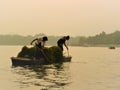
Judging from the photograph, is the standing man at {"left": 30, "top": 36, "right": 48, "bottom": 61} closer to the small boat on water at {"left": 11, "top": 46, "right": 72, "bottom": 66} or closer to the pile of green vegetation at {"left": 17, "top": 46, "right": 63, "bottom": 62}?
the pile of green vegetation at {"left": 17, "top": 46, "right": 63, "bottom": 62}

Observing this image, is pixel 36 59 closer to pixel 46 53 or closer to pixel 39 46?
pixel 39 46

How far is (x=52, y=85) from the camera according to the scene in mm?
25828

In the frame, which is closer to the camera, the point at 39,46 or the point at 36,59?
the point at 36,59

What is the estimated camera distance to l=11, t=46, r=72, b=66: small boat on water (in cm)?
4441

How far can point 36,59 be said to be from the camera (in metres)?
45.2

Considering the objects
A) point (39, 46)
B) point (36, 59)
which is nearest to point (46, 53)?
point (39, 46)

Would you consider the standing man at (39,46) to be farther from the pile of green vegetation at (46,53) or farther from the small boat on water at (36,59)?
the small boat on water at (36,59)

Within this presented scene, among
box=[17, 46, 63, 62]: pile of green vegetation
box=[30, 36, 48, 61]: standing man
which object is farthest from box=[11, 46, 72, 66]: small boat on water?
box=[30, 36, 48, 61]: standing man

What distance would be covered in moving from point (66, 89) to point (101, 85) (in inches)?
121

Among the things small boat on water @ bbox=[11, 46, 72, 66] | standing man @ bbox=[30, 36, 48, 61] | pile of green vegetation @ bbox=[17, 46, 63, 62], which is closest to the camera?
small boat on water @ bbox=[11, 46, 72, 66]

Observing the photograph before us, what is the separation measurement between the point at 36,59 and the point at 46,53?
233 centimetres

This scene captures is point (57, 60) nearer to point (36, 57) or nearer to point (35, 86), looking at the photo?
point (36, 57)

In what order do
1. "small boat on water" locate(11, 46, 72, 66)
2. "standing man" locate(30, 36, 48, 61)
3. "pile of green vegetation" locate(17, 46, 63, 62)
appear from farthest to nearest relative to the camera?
"pile of green vegetation" locate(17, 46, 63, 62) < "standing man" locate(30, 36, 48, 61) < "small boat on water" locate(11, 46, 72, 66)

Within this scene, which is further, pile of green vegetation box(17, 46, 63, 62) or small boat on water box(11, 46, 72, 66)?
pile of green vegetation box(17, 46, 63, 62)
